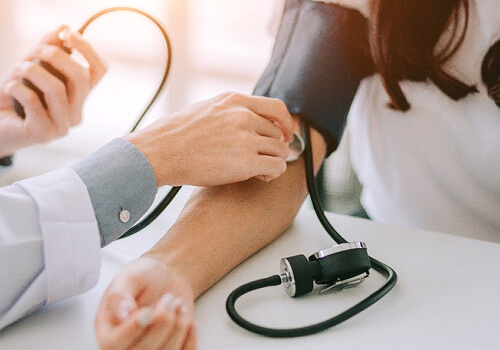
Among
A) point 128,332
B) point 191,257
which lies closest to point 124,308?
point 128,332

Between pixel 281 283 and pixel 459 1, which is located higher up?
pixel 459 1

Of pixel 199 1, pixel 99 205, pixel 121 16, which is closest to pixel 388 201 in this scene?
pixel 99 205

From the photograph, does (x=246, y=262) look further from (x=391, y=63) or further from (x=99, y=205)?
(x=391, y=63)

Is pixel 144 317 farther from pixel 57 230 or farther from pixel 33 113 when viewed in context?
pixel 33 113

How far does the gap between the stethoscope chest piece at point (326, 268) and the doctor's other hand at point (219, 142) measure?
143 millimetres

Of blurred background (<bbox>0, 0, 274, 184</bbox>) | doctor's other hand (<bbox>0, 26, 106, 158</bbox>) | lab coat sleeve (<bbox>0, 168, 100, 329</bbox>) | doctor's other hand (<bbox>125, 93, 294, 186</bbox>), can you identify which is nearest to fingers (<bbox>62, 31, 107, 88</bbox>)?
doctor's other hand (<bbox>0, 26, 106, 158</bbox>)

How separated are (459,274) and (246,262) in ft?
0.80

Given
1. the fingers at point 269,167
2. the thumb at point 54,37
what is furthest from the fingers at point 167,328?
the thumb at point 54,37

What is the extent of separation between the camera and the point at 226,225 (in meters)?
0.59

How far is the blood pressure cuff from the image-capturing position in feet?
2.48

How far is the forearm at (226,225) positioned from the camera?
52 cm

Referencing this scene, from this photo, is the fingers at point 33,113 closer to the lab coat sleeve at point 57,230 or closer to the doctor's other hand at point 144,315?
the lab coat sleeve at point 57,230

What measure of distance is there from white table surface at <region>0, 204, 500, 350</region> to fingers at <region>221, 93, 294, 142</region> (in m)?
0.15

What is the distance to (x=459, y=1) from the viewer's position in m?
0.78
